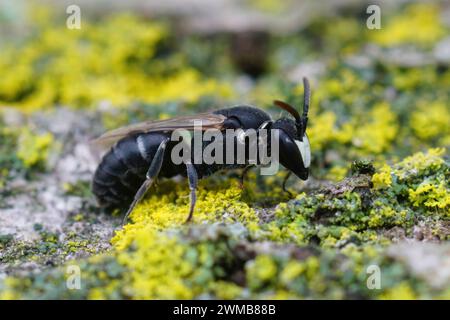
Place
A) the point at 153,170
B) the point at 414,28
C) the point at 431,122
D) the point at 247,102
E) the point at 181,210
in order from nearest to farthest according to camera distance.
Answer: the point at 181,210
the point at 153,170
the point at 431,122
the point at 247,102
the point at 414,28

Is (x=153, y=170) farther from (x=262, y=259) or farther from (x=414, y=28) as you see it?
(x=414, y=28)

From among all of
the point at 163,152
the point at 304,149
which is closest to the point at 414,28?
the point at 304,149

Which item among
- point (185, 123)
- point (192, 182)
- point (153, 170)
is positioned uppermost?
point (185, 123)

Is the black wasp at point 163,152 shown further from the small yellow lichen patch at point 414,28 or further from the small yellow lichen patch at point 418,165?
the small yellow lichen patch at point 414,28

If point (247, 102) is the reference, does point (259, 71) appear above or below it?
above

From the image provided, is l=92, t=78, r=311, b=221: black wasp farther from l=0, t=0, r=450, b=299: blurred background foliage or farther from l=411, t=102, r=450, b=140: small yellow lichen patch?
l=411, t=102, r=450, b=140: small yellow lichen patch

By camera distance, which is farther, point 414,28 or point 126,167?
point 414,28

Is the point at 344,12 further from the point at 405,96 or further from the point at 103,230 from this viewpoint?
the point at 103,230

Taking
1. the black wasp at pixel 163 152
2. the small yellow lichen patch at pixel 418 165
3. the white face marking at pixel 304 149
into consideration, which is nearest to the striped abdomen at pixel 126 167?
the black wasp at pixel 163 152

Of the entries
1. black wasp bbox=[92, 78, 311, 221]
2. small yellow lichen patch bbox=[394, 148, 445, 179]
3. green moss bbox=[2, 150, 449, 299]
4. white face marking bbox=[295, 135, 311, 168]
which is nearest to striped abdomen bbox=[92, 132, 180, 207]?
black wasp bbox=[92, 78, 311, 221]
